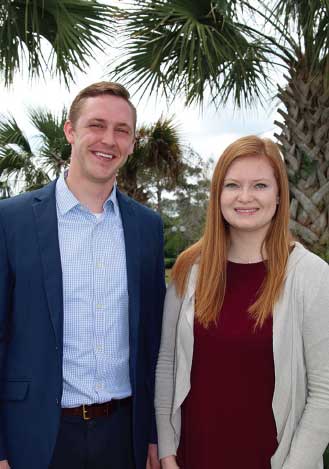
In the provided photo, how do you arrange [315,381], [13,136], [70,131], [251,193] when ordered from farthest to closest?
[13,136] → [70,131] → [251,193] → [315,381]

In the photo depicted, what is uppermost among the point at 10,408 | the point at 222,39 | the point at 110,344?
the point at 222,39

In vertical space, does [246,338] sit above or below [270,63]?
below

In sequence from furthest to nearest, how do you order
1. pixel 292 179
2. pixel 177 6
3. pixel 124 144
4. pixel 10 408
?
pixel 292 179 < pixel 177 6 < pixel 124 144 < pixel 10 408

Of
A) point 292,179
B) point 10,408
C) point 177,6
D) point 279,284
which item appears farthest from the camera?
point 292,179

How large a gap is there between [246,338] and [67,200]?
0.95 m

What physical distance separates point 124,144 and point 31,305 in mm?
829

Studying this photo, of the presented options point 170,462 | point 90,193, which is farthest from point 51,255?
point 170,462

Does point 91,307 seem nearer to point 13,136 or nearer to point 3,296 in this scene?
point 3,296

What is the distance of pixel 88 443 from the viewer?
2293 millimetres

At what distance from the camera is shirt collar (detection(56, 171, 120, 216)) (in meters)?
2.40

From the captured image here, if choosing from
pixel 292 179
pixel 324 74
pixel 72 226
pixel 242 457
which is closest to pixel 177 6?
pixel 324 74

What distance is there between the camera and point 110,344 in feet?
7.63

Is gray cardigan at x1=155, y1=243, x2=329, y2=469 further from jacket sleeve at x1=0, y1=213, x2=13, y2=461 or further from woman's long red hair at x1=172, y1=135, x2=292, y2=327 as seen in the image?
jacket sleeve at x1=0, y1=213, x2=13, y2=461

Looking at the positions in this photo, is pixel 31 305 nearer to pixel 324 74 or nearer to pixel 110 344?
pixel 110 344
